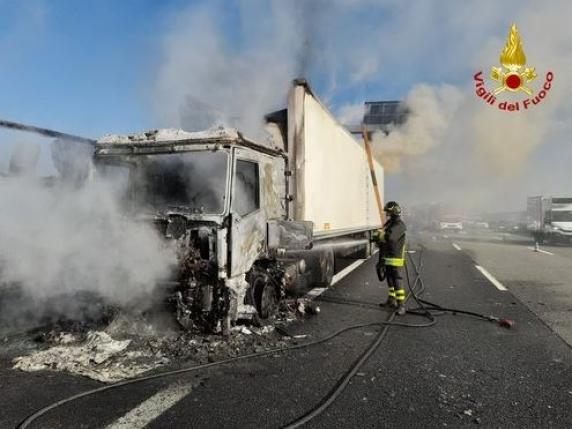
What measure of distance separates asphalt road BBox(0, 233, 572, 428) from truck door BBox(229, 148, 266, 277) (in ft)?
3.61

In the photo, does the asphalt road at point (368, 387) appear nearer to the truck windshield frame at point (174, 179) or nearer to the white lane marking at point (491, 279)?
the truck windshield frame at point (174, 179)

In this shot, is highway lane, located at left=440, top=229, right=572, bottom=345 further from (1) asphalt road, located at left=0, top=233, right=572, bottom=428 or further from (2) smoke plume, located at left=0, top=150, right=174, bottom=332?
(2) smoke plume, located at left=0, top=150, right=174, bottom=332

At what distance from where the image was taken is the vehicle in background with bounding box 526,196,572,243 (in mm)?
21938

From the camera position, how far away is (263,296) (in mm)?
5926

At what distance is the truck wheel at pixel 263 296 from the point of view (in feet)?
19.3

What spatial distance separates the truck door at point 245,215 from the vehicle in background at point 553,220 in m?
19.8

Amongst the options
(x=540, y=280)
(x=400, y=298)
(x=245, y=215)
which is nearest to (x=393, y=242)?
(x=400, y=298)

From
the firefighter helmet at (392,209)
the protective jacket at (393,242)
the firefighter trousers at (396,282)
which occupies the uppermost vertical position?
the firefighter helmet at (392,209)

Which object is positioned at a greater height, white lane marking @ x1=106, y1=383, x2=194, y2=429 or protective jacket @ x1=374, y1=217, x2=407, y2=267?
protective jacket @ x1=374, y1=217, x2=407, y2=267

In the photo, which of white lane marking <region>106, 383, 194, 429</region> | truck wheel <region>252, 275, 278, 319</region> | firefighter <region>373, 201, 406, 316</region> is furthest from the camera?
firefighter <region>373, 201, 406, 316</region>

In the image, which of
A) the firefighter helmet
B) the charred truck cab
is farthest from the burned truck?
the firefighter helmet

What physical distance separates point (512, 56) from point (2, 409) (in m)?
17.0

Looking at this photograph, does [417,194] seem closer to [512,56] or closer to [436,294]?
[512,56]

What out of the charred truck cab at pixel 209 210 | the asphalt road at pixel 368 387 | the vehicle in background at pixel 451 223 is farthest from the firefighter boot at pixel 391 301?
the vehicle in background at pixel 451 223
